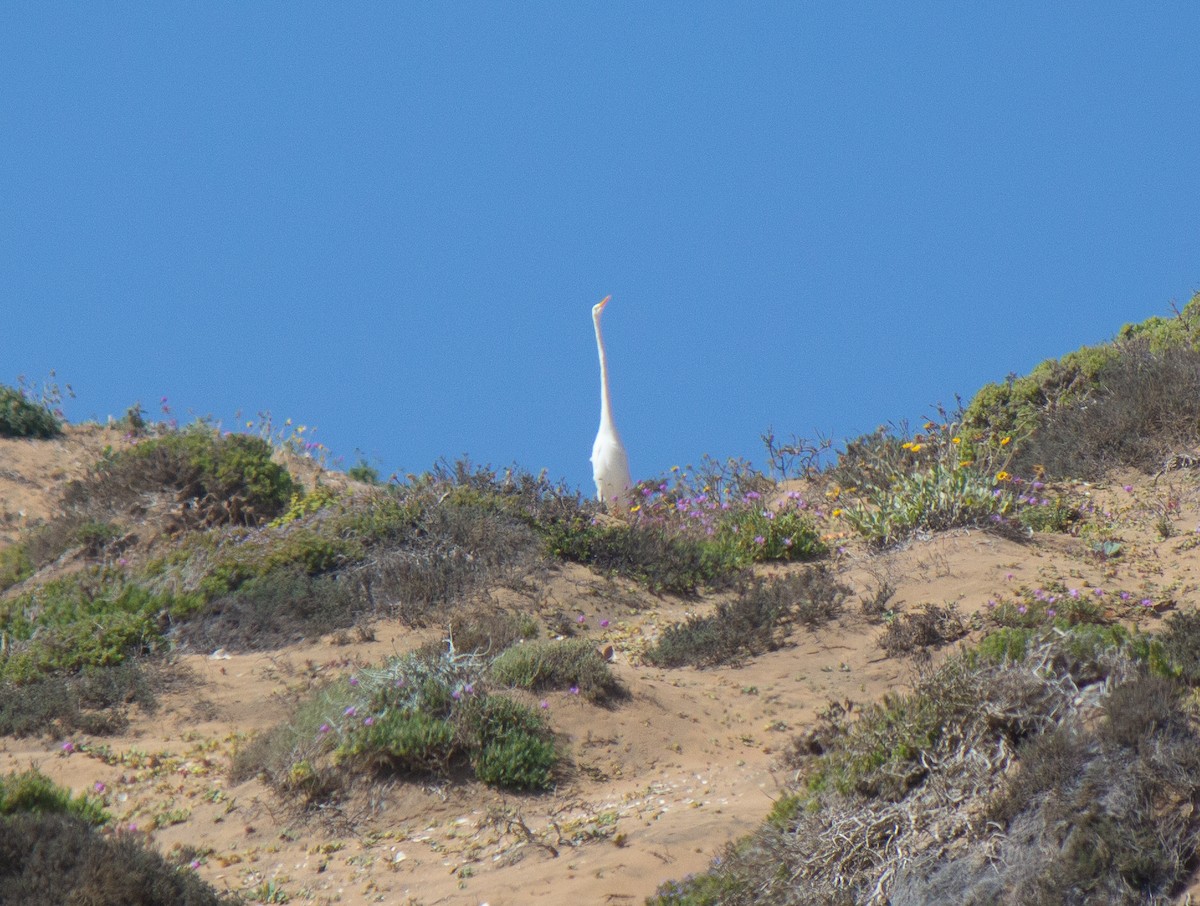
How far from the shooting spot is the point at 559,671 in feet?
25.9

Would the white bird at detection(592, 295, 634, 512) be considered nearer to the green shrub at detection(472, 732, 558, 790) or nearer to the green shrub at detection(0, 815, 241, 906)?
the green shrub at detection(472, 732, 558, 790)

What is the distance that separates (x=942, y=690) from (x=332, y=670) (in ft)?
16.4

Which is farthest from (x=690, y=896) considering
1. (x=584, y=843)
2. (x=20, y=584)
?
(x=20, y=584)

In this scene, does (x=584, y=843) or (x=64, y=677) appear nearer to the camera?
(x=584, y=843)

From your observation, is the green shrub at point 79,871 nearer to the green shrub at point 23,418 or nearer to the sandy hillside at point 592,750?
the sandy hillside at point 592,750

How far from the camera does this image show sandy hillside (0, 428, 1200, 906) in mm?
5961

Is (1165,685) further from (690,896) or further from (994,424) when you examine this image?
(994,424)

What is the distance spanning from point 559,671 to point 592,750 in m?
0.70

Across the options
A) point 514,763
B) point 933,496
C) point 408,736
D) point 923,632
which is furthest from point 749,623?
point 408,736

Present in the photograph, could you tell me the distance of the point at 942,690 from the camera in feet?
17.2

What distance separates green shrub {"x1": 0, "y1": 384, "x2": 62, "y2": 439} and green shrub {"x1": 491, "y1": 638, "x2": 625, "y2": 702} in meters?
10.7

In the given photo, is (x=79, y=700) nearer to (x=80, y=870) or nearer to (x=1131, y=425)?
(x=80, y=870)

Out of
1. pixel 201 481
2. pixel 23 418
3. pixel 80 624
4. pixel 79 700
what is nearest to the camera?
pixel 79 700

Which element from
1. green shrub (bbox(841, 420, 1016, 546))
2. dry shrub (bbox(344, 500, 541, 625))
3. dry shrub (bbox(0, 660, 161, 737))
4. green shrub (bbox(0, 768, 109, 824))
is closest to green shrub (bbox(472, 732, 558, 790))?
green shrub (bbox(0, 768, 109, 824))
